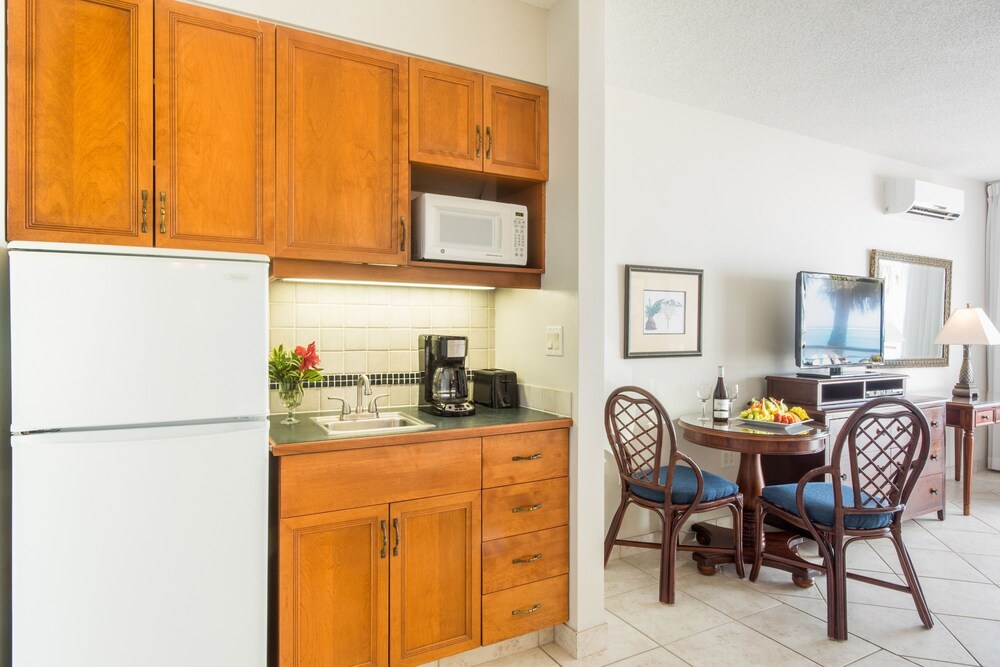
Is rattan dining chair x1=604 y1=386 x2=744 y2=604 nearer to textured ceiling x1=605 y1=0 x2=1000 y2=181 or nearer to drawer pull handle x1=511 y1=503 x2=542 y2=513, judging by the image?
drawer pull handle x1=511 y1=503 x2=542 y2=513

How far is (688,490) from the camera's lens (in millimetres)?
→ 2775

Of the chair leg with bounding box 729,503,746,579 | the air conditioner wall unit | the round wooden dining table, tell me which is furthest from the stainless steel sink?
the air conditioner wall unit

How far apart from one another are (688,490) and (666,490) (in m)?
0.12

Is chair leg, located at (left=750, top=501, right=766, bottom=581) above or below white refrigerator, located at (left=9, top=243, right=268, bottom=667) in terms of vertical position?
below

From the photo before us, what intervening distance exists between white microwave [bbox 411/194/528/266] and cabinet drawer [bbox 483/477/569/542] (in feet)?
3.10

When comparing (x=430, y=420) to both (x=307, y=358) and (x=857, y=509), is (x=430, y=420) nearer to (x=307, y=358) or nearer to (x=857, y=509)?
(x=307, y=358)

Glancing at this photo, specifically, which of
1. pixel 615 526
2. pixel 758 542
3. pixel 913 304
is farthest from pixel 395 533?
pixel 913 304

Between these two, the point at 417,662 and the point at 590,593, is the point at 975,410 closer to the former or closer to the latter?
the point at 590,593

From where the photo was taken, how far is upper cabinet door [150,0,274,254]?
1830 mm

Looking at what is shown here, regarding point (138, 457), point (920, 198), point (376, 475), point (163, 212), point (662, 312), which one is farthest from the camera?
point (920, 198)

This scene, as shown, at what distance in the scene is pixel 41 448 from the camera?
4.79ft

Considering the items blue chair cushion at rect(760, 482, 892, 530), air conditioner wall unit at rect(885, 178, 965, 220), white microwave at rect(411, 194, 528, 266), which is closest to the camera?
white microwave at rect(411, 194, 528, 266)

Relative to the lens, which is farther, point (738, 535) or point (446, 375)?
point (738, 535)

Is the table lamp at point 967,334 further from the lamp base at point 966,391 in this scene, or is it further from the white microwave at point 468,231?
the white microwave at point 468,231
